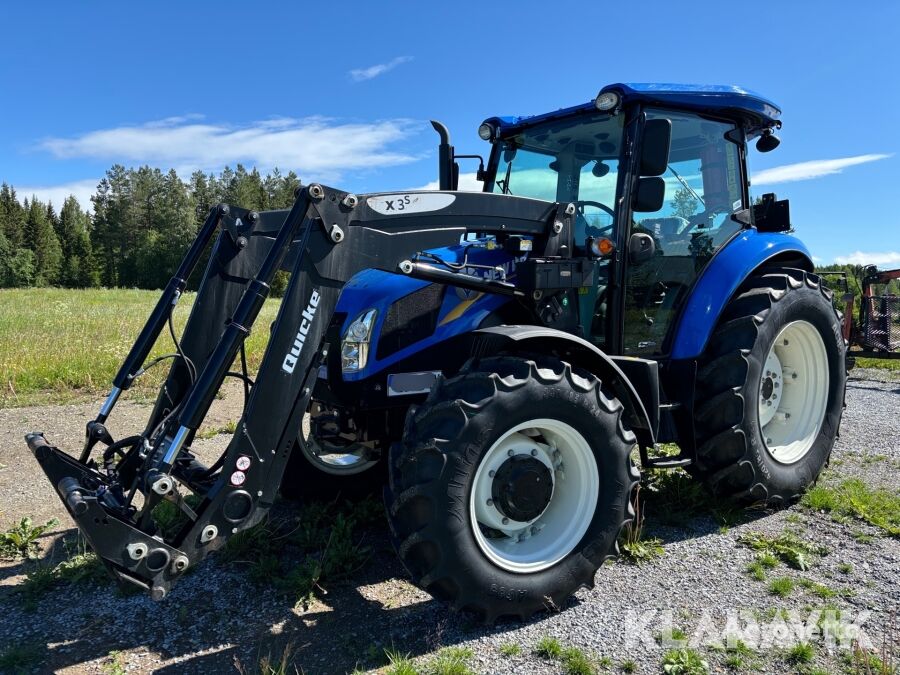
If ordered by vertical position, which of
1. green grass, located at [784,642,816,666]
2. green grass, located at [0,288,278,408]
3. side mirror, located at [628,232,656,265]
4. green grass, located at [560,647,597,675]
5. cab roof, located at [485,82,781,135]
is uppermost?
cab roof, located at [485,82,781,135]

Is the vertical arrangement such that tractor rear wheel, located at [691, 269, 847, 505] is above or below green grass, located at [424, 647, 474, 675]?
above

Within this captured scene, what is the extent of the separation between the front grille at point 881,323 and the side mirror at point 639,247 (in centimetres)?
884

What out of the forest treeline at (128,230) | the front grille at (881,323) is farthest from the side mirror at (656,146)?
the forest treeline at (128,230)

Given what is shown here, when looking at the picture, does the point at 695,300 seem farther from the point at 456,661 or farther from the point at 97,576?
the point at 97,576

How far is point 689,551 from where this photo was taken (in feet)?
12.9

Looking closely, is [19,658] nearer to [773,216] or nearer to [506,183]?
[506,183]

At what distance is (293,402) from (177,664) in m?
1.21

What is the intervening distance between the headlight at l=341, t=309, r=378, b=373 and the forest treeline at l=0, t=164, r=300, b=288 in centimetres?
6562

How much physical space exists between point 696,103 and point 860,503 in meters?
2.96

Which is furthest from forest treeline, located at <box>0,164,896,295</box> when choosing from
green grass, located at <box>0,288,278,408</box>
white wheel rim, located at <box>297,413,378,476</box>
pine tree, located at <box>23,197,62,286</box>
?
white wheel rim, located at <box>297,413,378,476</box>

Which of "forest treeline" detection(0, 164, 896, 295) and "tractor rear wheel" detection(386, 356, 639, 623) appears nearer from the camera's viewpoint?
"tractor rear wheel" detection(386, 356, 639, 623)

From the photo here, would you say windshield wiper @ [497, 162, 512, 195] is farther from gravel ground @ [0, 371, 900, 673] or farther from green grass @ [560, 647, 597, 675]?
green grass @ [560, 647, 597, 675]

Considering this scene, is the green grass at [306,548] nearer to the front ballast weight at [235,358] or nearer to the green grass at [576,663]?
the front ballast weight at [235,358]

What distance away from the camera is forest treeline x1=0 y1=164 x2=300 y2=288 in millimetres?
67562
